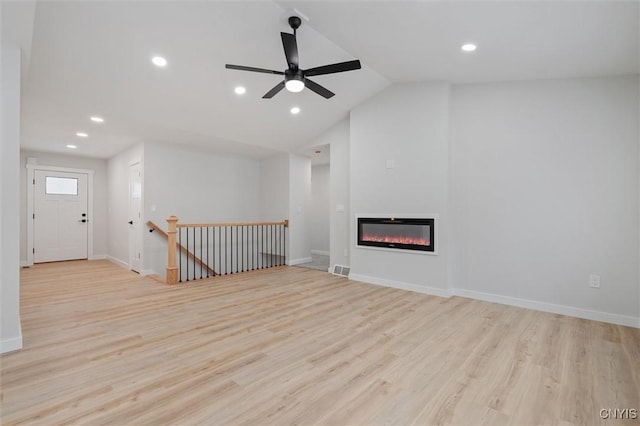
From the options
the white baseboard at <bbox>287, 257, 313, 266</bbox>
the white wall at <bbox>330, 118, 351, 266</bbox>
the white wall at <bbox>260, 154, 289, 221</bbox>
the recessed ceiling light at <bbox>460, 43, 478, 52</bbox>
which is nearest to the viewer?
the recessed ceiling light at <bbox>460, 43, 478, 52</bbox>

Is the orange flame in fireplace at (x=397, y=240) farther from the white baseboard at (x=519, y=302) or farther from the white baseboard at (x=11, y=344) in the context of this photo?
the white baseboard at (x=11, y=344)

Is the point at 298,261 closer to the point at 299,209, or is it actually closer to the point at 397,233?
the point at 299,209

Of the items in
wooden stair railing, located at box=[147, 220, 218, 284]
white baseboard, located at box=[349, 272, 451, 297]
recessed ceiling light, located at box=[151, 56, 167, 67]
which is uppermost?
recessed ceiling light, located at box=[151, 56, 167, 67]

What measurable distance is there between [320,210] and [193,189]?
344 centimetres

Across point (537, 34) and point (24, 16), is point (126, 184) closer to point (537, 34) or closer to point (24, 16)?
point (24, 16)

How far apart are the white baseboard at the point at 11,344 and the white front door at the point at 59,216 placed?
18.9ft

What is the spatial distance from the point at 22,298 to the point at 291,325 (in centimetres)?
385

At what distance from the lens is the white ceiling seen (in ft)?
8.91

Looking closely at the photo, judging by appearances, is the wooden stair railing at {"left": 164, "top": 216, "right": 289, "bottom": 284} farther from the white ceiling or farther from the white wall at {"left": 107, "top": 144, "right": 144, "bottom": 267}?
the white ceiling

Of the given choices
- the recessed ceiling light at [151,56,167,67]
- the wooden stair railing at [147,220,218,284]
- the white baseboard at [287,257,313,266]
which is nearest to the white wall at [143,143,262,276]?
the wooden stair railing at [147,220,218,284]

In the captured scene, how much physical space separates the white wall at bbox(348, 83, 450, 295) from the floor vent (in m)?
0.30

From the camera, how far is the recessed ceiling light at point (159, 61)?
11.4 ft

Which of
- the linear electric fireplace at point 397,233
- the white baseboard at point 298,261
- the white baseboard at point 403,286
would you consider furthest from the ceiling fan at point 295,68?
the white baseboard at point 298,261

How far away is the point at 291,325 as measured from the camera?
10.3 ft
